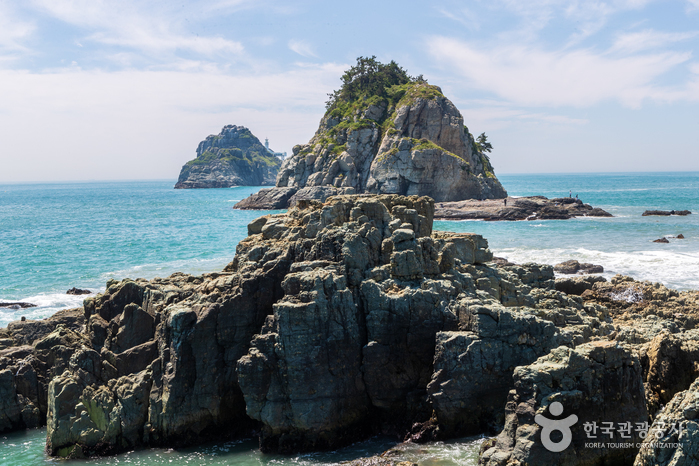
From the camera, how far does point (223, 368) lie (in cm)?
1744

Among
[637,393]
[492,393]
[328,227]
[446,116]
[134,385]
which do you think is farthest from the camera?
[446,116]

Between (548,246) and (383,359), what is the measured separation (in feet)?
128

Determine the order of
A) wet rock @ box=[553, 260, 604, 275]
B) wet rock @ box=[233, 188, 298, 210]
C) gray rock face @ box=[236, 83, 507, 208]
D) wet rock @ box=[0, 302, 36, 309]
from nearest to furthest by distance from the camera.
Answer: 1. wet rock @ box=[0, 302, 36, 309]
2. wet rock @ box=[553, 260, 604, 275]
3. gray rock face @ box=[236, 83, 507, 208]
4. wet rock @ box=[233, 188, 298, 210]

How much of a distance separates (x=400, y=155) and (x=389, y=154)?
7.09ft

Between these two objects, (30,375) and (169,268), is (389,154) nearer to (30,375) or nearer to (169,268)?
(169,268)

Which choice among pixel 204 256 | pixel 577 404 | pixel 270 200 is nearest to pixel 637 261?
pixel 577 404

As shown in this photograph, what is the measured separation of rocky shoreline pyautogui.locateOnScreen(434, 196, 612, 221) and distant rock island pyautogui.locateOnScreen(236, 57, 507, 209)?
8688 mm

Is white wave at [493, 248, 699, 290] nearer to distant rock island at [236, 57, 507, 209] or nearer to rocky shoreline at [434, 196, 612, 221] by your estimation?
rocky shoreline at [434, 196, 612, 221]

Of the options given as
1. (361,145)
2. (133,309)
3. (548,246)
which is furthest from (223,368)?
(361,145)

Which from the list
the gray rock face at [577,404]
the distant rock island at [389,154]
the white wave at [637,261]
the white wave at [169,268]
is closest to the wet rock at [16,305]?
the white wave at [169,268]

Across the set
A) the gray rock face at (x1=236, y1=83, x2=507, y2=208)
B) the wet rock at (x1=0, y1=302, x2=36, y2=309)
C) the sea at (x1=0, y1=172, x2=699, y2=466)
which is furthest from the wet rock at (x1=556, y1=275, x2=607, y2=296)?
the gray rock face at (x1=236, y1=83, x2=507, y2=208)

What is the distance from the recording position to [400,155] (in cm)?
9419

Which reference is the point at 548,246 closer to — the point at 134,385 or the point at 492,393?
the point at 492,393

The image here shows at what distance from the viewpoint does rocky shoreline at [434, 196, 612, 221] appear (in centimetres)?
7800
